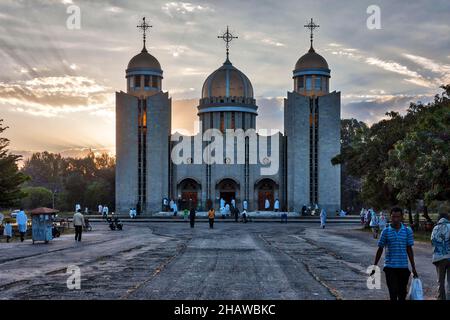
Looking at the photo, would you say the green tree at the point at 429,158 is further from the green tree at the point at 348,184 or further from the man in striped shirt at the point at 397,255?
the green tree at the point at 348,184

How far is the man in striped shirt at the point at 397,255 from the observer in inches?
411

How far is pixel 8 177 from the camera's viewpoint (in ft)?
145

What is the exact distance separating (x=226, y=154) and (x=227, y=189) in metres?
4.26

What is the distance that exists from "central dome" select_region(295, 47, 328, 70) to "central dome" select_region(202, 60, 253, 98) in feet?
22.6

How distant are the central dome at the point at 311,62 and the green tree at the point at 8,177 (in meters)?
41.1

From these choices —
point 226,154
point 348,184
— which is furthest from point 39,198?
point 348,184

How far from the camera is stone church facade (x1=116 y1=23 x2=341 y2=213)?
73438mm

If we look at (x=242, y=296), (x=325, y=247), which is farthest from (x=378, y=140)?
(x=242, y=296)

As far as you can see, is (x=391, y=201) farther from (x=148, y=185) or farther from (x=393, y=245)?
(x=148, y=185)

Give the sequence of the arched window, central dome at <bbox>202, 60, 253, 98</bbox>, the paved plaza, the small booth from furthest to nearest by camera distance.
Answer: central dome at <bbox>202, 60, 253, 98</bbox> → the arched window → the small booth → the paved plaza

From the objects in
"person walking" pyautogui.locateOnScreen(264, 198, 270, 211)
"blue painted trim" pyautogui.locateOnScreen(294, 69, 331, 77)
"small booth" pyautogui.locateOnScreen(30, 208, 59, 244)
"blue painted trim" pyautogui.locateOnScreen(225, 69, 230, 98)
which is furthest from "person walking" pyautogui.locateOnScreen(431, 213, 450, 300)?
"blue painted trim" pyautogui.locateOnScreen(225, 69, 230, 98)

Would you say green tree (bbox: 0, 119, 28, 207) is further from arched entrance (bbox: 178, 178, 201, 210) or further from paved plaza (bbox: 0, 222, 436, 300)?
arched entrance (bbox: 178, 178, 201, 210)
